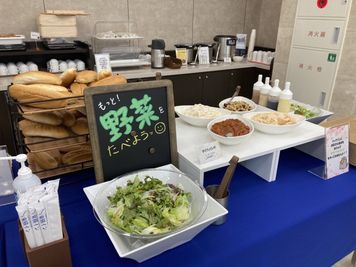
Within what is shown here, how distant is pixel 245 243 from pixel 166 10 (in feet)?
10.4

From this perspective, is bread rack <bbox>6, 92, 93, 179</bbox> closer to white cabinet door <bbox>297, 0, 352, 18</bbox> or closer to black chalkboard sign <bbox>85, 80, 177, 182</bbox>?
black chalkboard sign <bbox>85, 80, 177, 182</bbox>

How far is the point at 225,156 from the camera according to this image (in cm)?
108

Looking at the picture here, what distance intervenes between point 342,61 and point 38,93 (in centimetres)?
265

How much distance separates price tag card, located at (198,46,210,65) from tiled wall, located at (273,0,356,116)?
80cm

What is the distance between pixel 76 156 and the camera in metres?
1.08

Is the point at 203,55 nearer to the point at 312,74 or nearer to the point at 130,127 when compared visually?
the point at 312,74

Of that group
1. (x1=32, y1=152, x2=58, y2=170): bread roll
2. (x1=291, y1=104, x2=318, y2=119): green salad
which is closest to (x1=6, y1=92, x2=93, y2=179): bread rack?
(x1=32, y1=152, x2=58, y2=170): bread roll

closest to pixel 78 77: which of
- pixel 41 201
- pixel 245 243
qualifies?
pixel 41 201

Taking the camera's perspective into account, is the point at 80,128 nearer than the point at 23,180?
No

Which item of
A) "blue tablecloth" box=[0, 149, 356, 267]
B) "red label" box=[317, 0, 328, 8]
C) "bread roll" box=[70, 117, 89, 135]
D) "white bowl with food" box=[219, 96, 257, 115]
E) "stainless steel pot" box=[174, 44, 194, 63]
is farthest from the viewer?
"stainless steel pot" box=[174, 44, 194, 63]

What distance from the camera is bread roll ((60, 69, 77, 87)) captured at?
1.11m

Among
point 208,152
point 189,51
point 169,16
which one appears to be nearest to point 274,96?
point 208,152

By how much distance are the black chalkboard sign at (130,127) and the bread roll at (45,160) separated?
0.19 m

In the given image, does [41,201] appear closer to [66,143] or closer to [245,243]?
[66,143]
